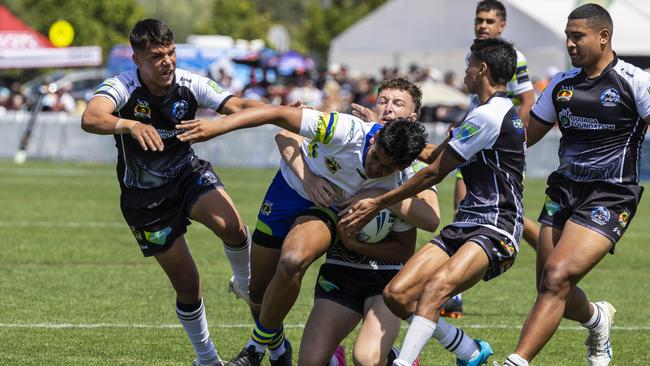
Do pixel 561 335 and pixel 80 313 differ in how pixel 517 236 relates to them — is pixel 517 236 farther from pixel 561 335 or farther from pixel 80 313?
pixel 80 313

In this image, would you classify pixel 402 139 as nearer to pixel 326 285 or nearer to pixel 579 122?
pixel 326 285

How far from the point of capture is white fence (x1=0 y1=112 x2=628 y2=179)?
1113 inches

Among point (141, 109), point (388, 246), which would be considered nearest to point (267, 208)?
point (388, 246)

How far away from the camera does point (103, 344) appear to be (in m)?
8.59

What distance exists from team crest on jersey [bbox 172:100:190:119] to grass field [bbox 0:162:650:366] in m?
1.70

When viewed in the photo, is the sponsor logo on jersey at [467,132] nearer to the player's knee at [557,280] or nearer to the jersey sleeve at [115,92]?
the player's knee at [557,280]

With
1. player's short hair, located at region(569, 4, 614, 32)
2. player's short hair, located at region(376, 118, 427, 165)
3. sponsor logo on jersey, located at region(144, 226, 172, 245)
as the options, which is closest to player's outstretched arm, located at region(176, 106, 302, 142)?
player's short hair, located at region(376, 118, 427, 165)

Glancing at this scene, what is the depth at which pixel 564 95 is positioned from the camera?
7484 mm

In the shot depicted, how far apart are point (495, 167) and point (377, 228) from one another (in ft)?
2.68

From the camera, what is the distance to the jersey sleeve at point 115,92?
754 cm

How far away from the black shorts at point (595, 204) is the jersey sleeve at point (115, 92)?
2838mm

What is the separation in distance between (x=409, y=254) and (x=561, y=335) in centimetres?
267

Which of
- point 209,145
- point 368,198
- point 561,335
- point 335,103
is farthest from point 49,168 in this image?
point 368,198

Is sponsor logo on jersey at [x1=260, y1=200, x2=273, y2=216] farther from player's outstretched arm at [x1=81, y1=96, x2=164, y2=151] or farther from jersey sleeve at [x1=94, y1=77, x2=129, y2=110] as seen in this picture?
jersey sleeve at [x1=94, y1=77, x2=129, y2=110]
